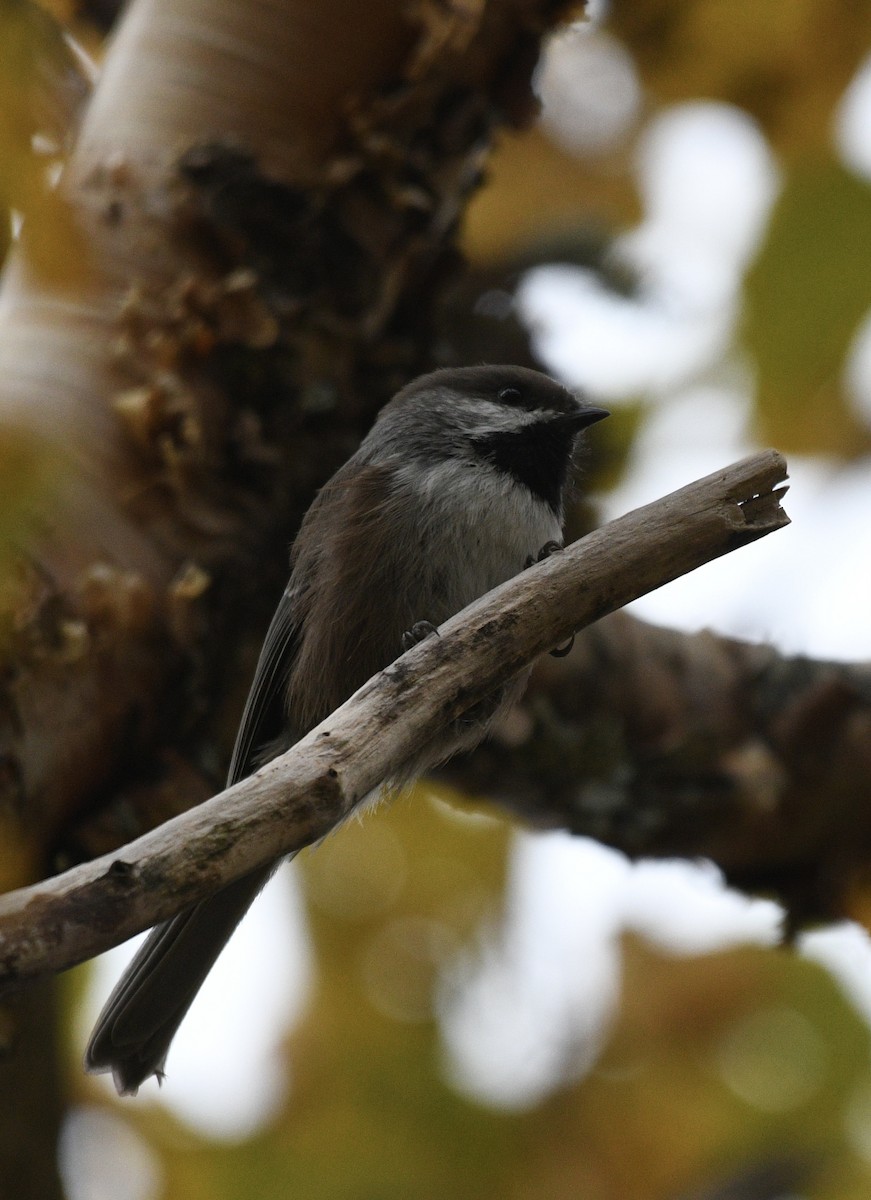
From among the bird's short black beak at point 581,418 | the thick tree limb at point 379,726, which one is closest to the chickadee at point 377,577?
the bird's short black beak at point 581,418

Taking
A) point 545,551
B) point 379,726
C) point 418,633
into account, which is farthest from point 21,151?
point 545,551

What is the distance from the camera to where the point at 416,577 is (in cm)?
327

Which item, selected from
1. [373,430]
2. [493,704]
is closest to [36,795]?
[493,704]

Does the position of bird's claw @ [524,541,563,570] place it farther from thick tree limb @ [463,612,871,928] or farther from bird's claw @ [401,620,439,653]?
thick tree limb @ [463,612,871,928]

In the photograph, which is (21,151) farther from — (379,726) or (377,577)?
(377,577)

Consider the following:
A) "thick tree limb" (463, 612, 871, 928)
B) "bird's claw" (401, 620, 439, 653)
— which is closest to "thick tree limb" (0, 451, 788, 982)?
"bird's claw" (401, 620, 439, 653)

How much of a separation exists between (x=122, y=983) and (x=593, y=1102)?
4.89 feet

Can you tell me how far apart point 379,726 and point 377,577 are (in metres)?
1.34

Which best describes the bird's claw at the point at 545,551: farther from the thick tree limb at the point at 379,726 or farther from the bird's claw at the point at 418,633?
the thick tree limb at the point at 379,726

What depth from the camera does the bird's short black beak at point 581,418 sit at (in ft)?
11.6

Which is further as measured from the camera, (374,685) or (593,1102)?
(593,1102)

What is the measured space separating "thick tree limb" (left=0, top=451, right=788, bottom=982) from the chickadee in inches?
36.4

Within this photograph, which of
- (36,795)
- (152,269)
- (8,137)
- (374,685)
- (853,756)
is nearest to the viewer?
(8,137)

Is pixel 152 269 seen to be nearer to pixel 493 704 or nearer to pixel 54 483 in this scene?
pixel 493 704
